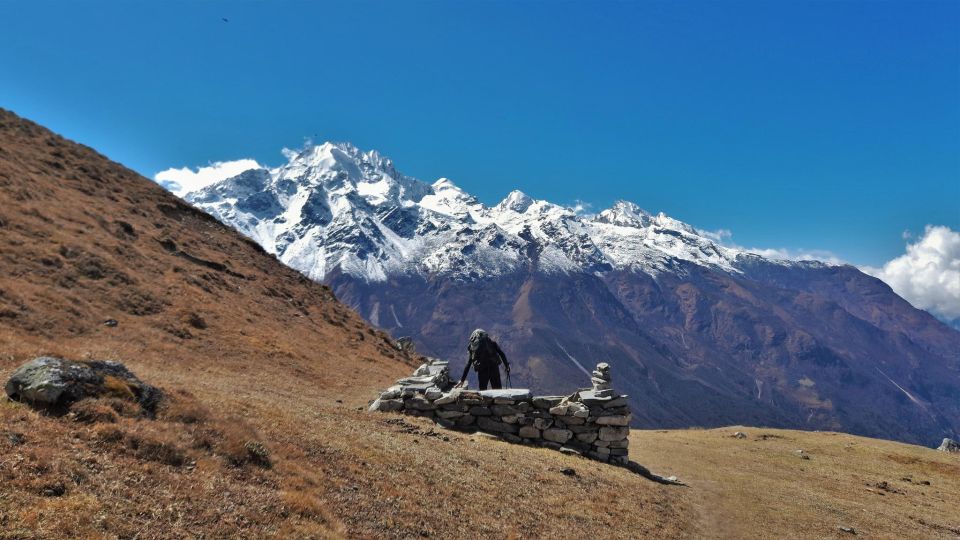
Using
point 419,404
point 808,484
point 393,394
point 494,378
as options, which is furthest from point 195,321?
point 808,484

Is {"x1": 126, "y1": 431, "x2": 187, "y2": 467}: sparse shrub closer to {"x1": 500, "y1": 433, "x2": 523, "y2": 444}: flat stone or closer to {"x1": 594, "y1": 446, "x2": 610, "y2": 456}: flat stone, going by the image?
{"x1": 500, "y1": 433, "x2": 523, "y2": 444}: flat stone

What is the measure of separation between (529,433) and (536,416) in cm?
91

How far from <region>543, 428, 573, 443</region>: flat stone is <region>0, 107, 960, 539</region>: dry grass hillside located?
189cm

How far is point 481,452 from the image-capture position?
71.0ft

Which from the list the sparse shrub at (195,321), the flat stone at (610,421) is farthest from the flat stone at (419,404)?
the sparse shrub at (195,321)

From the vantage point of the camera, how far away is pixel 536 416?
88.2 ft

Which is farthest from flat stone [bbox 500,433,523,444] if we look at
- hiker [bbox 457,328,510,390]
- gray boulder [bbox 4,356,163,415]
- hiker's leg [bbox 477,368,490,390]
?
gray boulder [bbox 4,356,163,415]

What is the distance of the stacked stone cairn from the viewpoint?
2645 cm

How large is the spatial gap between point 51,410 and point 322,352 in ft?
104

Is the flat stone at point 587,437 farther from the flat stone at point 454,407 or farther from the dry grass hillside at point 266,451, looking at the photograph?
the flat stone at point 454,407

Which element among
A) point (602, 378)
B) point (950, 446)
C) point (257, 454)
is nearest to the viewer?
point (257, 454)

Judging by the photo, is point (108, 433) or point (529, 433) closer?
point (108, 433)

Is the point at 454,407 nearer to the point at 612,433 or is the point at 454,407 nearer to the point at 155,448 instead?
the point at 612,433

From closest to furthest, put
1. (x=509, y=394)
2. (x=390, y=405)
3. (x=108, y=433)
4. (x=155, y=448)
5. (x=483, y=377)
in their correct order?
(x=108, y=433) < (x=155, y=448) < (x=509, y=394) < (x=390, y=405) < (x=483, y=377)
